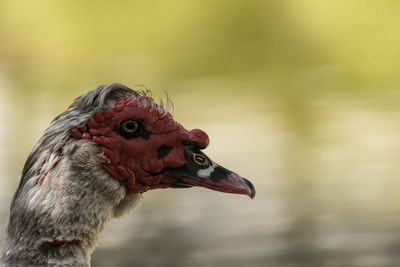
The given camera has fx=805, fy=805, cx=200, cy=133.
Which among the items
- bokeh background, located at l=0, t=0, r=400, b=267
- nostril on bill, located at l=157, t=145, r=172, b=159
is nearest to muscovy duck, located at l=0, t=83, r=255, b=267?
nostril on bill, located at l=157, t=145, r=172, b=159

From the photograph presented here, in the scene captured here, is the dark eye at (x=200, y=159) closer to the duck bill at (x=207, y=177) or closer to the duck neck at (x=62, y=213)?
the duck bill at (x=207, y=177)

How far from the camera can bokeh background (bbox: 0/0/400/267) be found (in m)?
6.67

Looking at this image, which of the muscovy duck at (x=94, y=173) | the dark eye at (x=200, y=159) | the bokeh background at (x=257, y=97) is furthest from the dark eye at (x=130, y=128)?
the bokeh background at (x=257, y=97)

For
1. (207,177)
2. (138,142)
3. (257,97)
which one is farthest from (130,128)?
(257,97)

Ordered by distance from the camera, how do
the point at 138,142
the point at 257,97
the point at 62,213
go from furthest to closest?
the point at 257,97 < the point at 138,142 < the point at 62,213

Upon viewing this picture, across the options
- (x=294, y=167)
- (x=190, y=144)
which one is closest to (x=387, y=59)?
(x=294, y=167)

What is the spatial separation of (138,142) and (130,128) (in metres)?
0.06

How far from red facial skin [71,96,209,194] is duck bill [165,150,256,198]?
3 cm

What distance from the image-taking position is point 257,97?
738 centimetres

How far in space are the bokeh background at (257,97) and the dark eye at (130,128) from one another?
3474 mm

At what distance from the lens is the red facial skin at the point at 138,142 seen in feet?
9.98

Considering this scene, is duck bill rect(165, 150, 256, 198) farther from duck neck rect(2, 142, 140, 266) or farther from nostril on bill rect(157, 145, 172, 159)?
duck neck rect(2, 142, 140, 266)

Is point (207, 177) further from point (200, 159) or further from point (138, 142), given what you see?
point (138, 142)

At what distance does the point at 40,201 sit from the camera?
294cm
